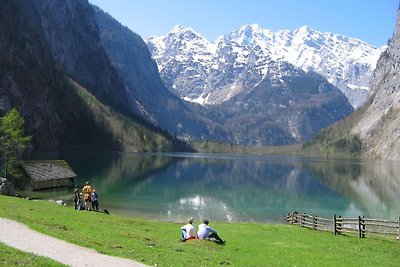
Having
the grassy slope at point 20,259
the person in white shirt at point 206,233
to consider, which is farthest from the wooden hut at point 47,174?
the grassy slope at point 20,259

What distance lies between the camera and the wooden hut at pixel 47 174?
85.1 meters

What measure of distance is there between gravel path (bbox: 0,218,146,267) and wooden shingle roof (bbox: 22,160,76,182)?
185ft

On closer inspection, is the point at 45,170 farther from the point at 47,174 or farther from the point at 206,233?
the point at 206,233

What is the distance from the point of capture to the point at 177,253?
30297 millimetres

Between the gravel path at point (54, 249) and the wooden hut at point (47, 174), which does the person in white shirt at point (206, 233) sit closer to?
the gravel path at point (54, 249)

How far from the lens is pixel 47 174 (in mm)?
88750

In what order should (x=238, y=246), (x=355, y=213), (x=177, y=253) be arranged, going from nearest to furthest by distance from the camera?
(x=177, y=253)
(x=238, y=246)
(x=355, y=213)

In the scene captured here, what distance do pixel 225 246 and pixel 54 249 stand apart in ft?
48.3

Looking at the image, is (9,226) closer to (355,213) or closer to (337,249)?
(337,249)

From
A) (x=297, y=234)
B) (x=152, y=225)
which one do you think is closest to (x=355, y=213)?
(x=297, y=234)

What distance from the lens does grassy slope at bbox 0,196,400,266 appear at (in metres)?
29.4

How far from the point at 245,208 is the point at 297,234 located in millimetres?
36386

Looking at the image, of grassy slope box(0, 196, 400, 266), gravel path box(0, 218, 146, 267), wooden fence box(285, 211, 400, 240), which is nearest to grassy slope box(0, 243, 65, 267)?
gravel path box(0, 218, 146, 267)

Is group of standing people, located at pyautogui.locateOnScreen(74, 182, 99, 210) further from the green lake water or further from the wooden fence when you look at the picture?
the wooden fence
